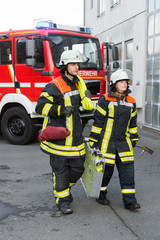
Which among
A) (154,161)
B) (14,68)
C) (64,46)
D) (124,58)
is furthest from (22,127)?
(124,58)

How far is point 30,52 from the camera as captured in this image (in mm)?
7059

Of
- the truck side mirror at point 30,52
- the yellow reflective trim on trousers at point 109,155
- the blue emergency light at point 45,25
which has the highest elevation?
the blue emergency light at point 45,25

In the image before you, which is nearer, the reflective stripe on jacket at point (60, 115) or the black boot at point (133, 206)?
the reflective stripe on jacket at point (60, 115)

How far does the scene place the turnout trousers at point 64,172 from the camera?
12.4 feet

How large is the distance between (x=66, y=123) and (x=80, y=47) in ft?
14.7

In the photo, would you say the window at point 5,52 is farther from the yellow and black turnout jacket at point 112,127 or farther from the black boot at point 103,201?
the black boot at point 103,201

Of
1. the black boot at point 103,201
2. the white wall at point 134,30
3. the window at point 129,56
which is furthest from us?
the window at point 129,56

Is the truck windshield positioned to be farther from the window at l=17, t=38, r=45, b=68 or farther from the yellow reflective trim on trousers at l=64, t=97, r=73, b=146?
the yellow reflective trim on trousers at l=64, t=97, r=73, b=146

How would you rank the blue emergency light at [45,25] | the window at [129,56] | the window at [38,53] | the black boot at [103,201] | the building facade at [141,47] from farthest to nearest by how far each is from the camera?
the window at [129,56] → the building facade at [141,47] → the blue emergency light at [45,25] → the window at [38,53] → the black boot at [103,201]

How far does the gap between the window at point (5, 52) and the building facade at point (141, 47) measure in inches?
130

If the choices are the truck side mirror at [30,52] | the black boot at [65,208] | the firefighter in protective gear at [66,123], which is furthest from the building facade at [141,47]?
the black boot at [65,208]

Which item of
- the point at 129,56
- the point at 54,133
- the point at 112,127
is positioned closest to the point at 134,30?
the point at 129,56

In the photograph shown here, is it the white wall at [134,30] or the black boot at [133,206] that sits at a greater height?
the white wall at [134,30]

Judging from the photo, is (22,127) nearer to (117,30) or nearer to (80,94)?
(80,94)
